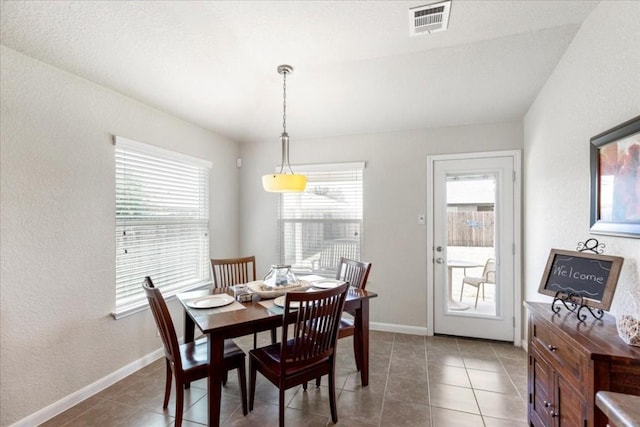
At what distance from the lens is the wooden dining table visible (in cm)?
177

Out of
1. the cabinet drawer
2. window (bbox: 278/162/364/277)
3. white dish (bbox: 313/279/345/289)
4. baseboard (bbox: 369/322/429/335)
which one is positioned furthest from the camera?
window (bbox: 278/162/364/277)

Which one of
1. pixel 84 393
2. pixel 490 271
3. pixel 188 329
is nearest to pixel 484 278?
pixel 490 271

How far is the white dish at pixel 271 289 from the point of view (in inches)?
92.4

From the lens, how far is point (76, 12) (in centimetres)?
181

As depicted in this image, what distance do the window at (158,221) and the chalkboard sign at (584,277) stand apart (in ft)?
10.5

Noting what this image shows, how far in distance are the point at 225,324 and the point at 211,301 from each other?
475mm

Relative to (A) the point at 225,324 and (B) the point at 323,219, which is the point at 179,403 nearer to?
(A) the point at 225,324

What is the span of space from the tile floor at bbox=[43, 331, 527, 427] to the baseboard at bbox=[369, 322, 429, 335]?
1.70ft

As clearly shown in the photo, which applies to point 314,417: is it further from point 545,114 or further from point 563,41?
point 563,41

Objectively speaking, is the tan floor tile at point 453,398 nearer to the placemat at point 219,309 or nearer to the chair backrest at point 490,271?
the chair backrest at point 490,271

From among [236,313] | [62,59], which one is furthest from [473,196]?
[62,59]

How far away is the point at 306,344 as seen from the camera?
188cm

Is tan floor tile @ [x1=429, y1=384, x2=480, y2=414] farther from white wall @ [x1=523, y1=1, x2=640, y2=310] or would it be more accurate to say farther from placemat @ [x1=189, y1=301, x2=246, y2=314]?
A: placemat @ [x1=189, y1=301, x2=246, y2=314]

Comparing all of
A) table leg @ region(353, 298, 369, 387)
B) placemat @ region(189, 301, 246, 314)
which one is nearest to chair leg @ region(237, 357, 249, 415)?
placemat @ region(189, 301, 246, 314)
